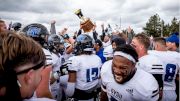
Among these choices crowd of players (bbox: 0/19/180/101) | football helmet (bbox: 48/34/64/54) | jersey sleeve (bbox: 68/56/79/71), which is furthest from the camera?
football helmet (bbox: 48/34/64/54)

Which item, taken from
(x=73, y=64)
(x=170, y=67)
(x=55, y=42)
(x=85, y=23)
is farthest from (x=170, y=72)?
(x=85, y=23)

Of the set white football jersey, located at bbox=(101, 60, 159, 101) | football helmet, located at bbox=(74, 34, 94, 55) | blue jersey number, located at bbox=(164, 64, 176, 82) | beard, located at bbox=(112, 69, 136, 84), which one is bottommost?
blue jersey number, located at bbox=(164, 64, 176, 82)

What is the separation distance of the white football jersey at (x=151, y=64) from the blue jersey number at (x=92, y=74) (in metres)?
0.99

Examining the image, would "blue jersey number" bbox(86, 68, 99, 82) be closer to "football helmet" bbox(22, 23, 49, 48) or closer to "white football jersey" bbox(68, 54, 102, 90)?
"white football jersey" bbox(68, 54, 102, 90)

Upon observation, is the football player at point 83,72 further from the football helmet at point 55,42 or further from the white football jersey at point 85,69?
the football helmet at point 55,42

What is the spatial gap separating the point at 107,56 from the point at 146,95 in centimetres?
436

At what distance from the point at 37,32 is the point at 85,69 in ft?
4.31

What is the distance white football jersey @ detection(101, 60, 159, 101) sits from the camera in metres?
3.18

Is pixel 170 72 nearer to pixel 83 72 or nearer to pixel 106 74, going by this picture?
pixel 83 72

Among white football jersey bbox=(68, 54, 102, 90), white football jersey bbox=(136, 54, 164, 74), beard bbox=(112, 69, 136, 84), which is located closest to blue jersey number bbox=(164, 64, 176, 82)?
white football jersey bbox=(136, 54, 164, 74)

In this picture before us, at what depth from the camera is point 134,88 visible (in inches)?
128

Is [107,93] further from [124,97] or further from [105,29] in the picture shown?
[105,29]

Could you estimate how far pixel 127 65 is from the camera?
3.24 m

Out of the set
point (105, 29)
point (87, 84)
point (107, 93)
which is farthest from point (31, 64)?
point (105, 29)
